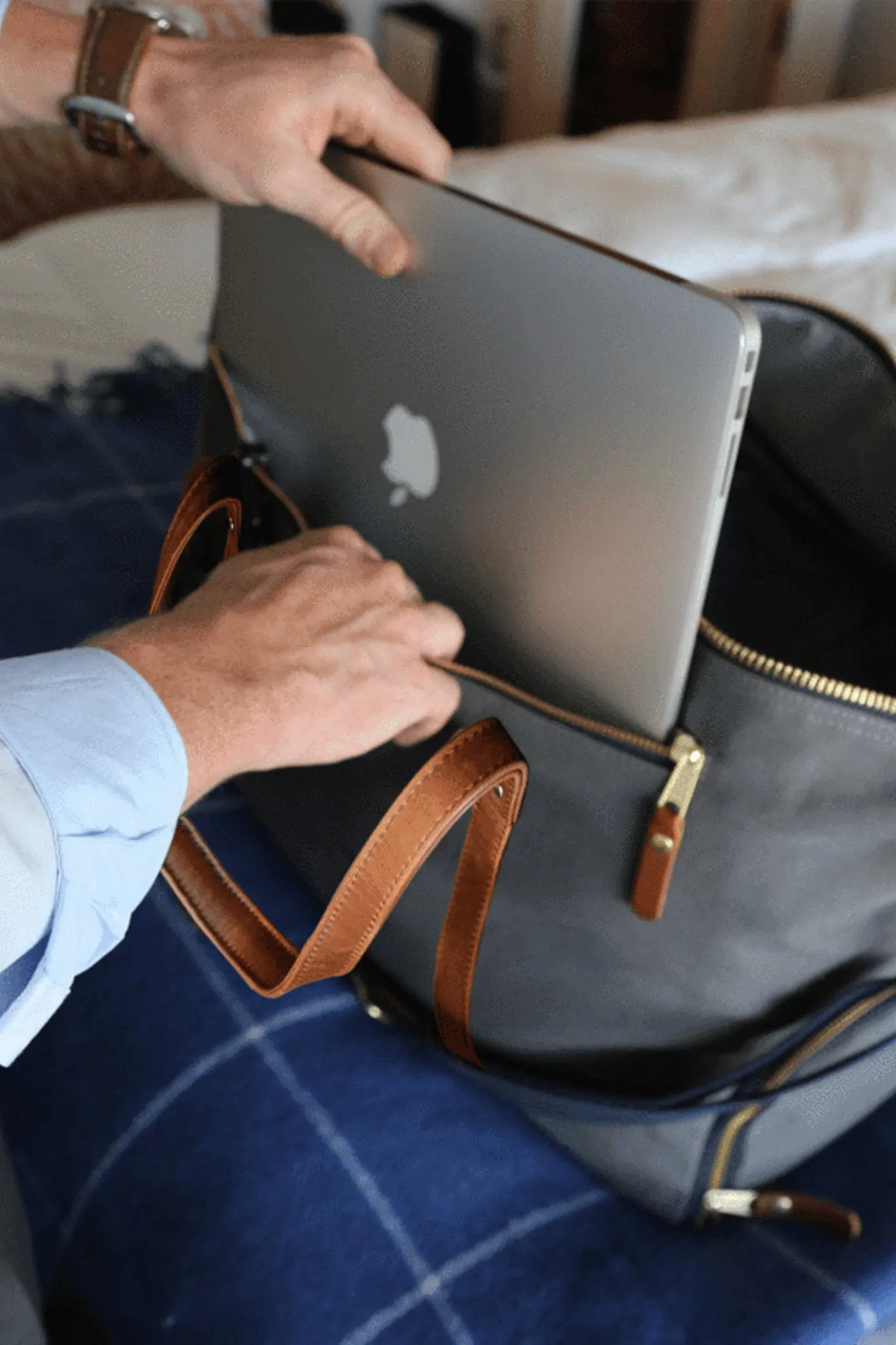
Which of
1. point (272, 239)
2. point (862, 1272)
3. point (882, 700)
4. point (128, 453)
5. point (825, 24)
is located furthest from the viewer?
point (825, 24)

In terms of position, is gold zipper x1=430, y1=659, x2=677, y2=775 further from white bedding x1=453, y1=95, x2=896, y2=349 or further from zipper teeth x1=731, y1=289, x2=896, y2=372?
white bedding x1=453, y1=95, x2=896, y2=349

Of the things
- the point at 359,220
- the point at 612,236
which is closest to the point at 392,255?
the point at 359,220

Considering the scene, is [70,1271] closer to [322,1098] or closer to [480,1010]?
[322,1098]

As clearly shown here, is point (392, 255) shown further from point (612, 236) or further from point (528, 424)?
point (612, 236)

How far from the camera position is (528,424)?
1.72ft

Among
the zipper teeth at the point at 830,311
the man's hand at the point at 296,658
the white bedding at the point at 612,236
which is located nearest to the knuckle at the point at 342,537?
the man's hand at the point at 296,658

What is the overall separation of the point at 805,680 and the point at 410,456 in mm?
263

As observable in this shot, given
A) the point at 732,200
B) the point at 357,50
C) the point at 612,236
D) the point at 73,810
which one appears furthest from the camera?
the point at 732,200

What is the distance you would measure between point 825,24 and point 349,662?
337cm

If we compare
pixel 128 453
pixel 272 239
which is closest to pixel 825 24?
pixel 128 453

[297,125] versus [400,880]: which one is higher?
[297,125]

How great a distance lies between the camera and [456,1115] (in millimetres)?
654

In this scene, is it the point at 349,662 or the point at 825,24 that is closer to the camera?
the point at 349,662

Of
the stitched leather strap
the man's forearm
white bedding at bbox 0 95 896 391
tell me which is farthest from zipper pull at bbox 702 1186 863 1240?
white bedding at bbox 0 95 896 391
